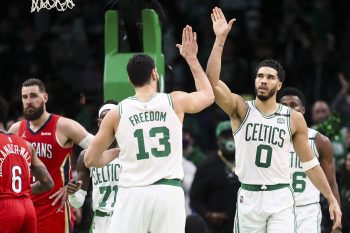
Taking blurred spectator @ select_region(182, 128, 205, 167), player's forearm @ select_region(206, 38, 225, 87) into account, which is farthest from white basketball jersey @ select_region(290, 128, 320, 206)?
blurred spectator @ select_region(182, 128, 205, 167)

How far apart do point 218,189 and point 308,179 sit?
95.0 inches

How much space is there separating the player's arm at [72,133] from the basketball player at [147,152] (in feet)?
6.81

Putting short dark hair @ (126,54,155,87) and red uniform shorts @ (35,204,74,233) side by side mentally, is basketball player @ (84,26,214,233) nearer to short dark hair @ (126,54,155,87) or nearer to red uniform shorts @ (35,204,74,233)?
short dark hair @ (126,54,155,87)

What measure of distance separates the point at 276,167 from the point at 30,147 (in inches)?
98.5

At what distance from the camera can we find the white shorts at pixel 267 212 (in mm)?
10414

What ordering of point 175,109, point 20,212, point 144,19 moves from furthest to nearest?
point 144,19
point 20,212
point 175,109

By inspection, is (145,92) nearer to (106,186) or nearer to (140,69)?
(140,69)

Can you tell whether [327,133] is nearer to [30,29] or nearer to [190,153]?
[190,153]

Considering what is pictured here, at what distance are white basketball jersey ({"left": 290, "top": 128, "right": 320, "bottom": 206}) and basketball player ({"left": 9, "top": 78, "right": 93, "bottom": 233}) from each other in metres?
2.31

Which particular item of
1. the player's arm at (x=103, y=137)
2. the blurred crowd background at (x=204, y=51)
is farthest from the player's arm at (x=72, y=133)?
the blurred crowd background at (x=204, y=51)

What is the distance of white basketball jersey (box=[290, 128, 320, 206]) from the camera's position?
11750 millimetres

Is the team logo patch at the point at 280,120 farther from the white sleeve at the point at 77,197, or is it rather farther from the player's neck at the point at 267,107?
the white sleeve at the point at 77,197

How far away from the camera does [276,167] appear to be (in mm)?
10570

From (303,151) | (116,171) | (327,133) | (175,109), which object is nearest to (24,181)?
(116,171)
